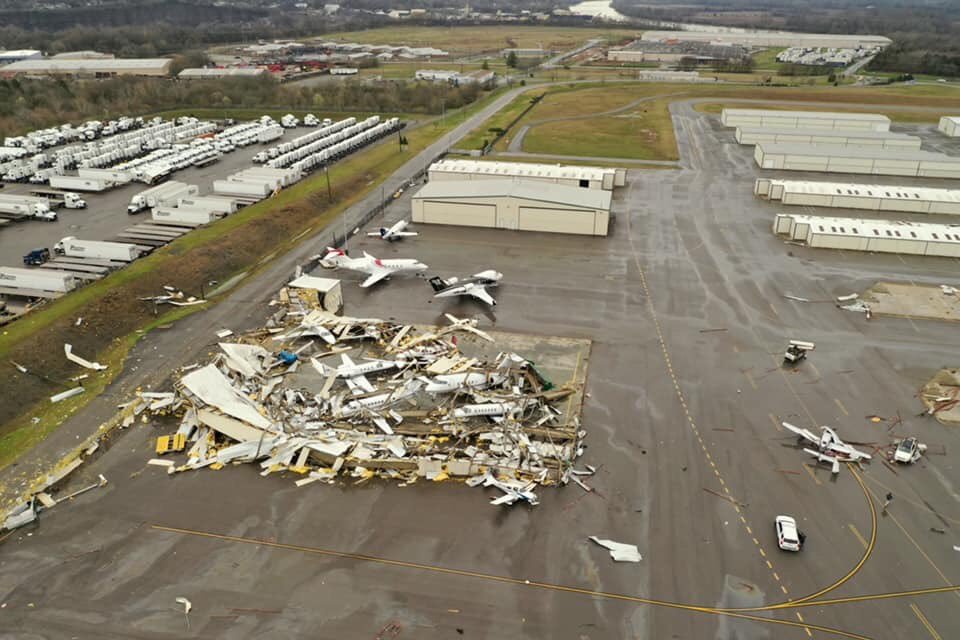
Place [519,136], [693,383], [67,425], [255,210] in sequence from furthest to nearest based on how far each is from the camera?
[519,136], [255,210], [693,383], [67,425]

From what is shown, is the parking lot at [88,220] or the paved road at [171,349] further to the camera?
the parking lot at [88,220]

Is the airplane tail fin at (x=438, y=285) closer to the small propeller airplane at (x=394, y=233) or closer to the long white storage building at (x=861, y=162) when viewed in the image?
Result: the small propeller airplane at (x=394, y=233)

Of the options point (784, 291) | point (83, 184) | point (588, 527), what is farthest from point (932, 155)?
point (83, 184)

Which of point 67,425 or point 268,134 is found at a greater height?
point 268,134

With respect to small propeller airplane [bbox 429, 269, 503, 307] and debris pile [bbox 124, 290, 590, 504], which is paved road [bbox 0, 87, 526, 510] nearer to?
debris pile [bbox 124, 290, 590, 504]

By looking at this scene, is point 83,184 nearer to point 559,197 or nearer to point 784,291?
point 559,197

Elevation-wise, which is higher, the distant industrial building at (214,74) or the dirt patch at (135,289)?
the distant industrial building at (214,74)

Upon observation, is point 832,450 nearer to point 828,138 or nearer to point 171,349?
point 171,349

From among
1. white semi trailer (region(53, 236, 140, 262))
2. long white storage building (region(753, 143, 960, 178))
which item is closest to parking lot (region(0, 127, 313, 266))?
white semi trailer (region(53, 236, 140, 262))

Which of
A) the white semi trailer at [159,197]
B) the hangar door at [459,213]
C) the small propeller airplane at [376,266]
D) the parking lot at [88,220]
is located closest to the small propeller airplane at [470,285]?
the small propeller airplane at [376,266]
